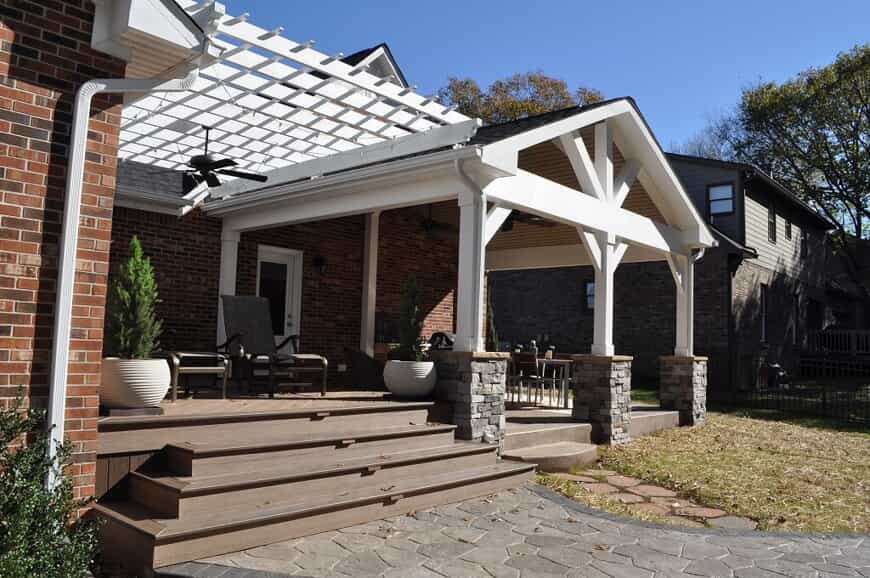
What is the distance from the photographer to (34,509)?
3.46m

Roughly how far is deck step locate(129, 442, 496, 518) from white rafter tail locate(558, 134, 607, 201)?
13.9 feet

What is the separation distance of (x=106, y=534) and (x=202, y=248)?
5726mm

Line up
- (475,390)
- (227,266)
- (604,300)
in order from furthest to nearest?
1. (227,266)
2. (604,300)
3. (475,390)

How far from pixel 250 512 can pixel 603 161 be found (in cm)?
655

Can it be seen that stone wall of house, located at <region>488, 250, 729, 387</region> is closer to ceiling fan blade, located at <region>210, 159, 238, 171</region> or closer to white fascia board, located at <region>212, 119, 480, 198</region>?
white fascia board, located at <region>212, 119, 480, 198</region>

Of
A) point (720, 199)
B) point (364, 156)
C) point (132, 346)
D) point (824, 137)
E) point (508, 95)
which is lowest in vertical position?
point (132, 346)

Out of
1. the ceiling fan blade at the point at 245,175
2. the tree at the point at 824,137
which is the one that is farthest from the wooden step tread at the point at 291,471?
the tree at the point at 824,137

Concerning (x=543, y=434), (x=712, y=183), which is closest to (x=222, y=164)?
(x=543, y=434)

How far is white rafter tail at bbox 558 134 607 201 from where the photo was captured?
850 cm

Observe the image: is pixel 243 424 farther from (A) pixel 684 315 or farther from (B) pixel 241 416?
(A) pixel 684 315

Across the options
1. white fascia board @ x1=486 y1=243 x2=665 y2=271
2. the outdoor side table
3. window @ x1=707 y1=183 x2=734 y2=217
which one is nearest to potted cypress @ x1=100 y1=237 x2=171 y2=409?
the outdoor side table

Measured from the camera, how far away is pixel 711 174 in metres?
18.1

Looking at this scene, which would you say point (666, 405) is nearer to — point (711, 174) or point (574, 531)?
point (574, 531)

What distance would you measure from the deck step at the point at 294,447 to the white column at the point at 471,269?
0.90 meters
